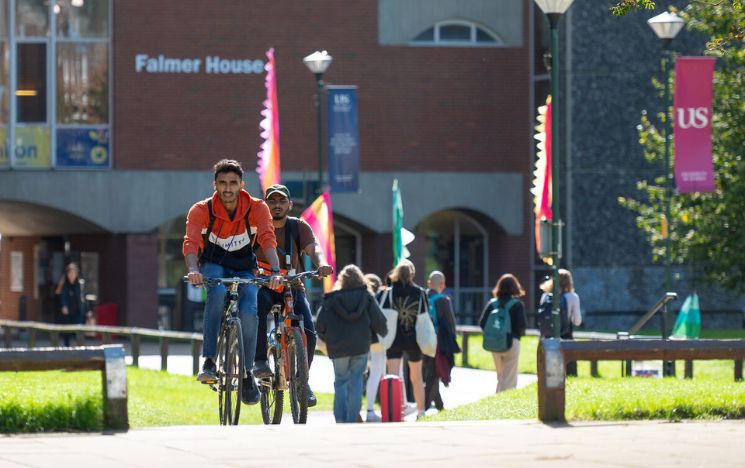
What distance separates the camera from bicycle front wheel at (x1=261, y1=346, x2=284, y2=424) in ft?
39.1

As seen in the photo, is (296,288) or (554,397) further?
(296,288)

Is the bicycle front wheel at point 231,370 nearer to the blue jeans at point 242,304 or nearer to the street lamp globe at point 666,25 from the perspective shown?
the blue jeans at point 242,304

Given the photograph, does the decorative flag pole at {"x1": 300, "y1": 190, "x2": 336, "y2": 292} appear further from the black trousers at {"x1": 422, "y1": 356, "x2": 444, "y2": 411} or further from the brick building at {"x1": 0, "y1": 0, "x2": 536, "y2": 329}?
the brick building at {"x1": 0, "y1": 0, "x2": 536, "y2": 329}

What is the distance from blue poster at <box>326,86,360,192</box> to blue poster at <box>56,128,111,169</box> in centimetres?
705

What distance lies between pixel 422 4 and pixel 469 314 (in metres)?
7.48

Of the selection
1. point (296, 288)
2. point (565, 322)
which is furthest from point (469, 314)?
point (296, 288)

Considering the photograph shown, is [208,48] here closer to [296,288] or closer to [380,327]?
[380,327]

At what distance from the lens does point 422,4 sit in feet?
129

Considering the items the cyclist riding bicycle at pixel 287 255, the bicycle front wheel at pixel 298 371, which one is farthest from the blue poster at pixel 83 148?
the bicycle front wheel at pixel 298 371

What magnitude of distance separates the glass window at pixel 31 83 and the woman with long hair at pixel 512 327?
757 inches

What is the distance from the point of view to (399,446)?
9039mm

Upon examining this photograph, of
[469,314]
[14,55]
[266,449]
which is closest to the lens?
[266,449]

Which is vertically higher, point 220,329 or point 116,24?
point 116,24

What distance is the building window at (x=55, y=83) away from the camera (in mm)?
37156
